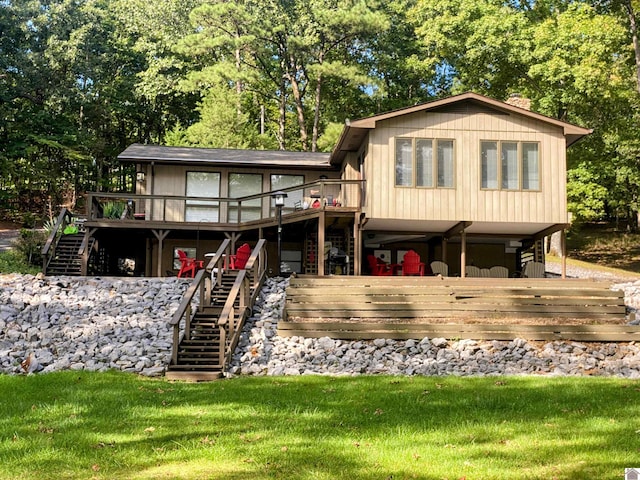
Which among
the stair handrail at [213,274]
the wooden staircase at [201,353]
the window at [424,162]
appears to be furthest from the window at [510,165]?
the wooden staircase at [201,353]

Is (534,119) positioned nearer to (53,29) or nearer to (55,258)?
(55,258)

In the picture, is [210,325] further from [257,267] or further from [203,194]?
[203,194]

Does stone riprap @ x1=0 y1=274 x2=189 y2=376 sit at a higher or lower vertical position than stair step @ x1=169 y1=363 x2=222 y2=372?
higher

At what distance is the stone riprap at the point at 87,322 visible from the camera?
471 inches

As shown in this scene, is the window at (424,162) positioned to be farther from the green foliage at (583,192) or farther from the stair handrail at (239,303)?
the green foliage at (583,192)

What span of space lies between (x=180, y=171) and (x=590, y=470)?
19519 mm

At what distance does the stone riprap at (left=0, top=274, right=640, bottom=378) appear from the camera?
38.0ft

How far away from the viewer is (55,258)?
20.0m

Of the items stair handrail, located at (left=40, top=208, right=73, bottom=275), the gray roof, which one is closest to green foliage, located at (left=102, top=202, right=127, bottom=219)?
stair handrail, located at (left=40, top=208, right=73, bottom=275)

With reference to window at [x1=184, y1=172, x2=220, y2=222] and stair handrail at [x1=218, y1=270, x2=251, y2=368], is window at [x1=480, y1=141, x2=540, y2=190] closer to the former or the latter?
stair handrail at [x1=218, y1=270, x2=251, y2=368]

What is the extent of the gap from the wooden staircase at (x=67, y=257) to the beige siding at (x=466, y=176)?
28.0 feet

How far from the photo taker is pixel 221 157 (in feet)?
76.1

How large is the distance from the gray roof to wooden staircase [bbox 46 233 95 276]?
3023 mm

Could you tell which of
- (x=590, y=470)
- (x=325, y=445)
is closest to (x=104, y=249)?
(x=325, y=445)
